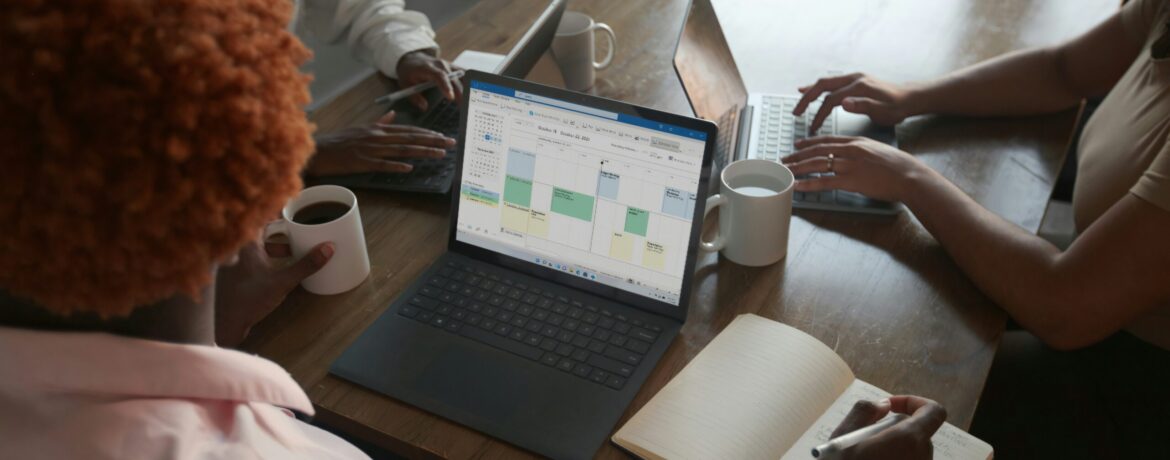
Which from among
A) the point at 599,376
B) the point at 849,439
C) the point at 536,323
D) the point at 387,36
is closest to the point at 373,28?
the point at 387,36

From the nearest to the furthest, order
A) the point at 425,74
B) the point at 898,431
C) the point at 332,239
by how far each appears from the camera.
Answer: the point at 898,431
the point at 332,239
the point at 425,74

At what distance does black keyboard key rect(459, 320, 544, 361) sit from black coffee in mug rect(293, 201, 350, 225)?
0.24 metres

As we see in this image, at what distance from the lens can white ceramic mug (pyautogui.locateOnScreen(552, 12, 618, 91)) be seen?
59.1 inches

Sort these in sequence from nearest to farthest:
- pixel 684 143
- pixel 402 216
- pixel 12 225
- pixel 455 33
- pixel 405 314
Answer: pixel 12 225
pixel 684 143
pixel 405 314
pixel 402 216
pixel 455 33

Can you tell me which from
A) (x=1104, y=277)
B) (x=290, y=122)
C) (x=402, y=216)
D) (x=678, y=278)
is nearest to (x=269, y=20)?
(x=290, y=122)

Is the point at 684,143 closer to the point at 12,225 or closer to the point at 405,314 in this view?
the point at 405,314

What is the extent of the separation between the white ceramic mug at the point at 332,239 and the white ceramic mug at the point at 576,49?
50 centimetres

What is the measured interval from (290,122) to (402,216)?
70 cm

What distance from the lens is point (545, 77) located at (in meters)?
1.46

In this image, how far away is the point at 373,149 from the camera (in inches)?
54.1

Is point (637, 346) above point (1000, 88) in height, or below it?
below

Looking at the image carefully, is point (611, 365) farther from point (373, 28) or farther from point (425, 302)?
point (373, 28)

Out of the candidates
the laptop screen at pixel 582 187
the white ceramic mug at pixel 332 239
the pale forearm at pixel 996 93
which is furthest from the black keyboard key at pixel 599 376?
the pale forearm at pixel 996 93

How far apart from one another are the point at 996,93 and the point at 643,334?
32.1 inches
